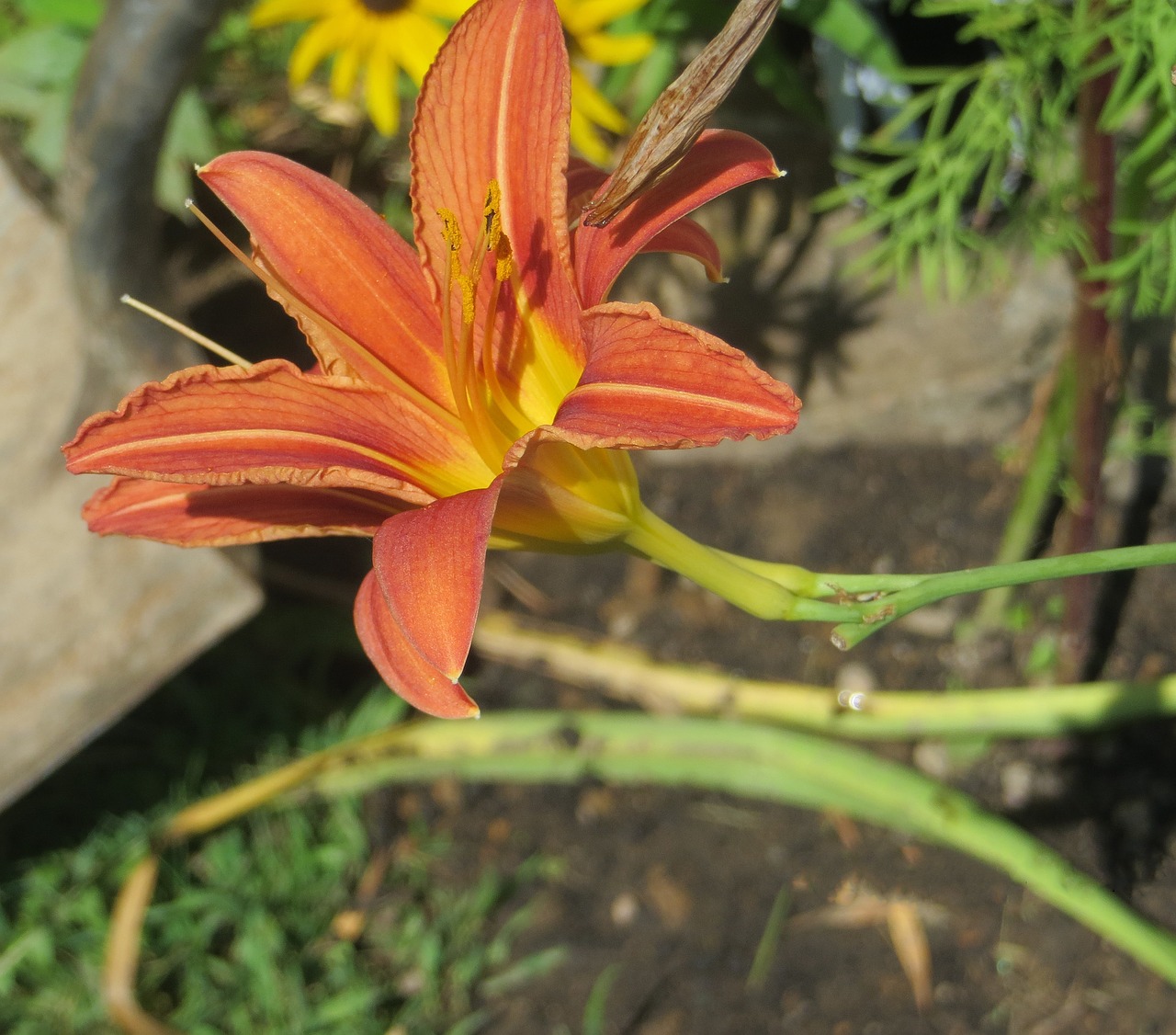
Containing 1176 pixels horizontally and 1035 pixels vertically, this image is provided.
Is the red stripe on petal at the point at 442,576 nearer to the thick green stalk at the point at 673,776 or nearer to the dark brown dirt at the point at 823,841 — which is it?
the thick green stalk at the point at 673,776

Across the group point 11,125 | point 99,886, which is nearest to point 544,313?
point 99,886

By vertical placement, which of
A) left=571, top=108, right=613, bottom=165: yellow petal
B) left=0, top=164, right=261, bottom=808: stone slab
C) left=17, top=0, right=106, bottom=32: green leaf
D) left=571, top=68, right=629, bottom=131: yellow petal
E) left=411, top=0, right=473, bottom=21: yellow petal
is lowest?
left=0, top=164, right=261, bottom=808: stone slab

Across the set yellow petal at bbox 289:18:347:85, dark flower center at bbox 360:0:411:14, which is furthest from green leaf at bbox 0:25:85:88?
dark flower center at bbox 360:0:411:14

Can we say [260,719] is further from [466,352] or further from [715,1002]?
[466,352]

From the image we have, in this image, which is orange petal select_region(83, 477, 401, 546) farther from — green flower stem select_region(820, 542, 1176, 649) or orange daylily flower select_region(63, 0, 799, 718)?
green flower stem select_region(820, 542, 1176, 649)

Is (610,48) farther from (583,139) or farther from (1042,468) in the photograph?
(1042,468)

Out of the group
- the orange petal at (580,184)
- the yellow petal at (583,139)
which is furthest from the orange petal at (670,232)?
the yellow petal at (583,139)
